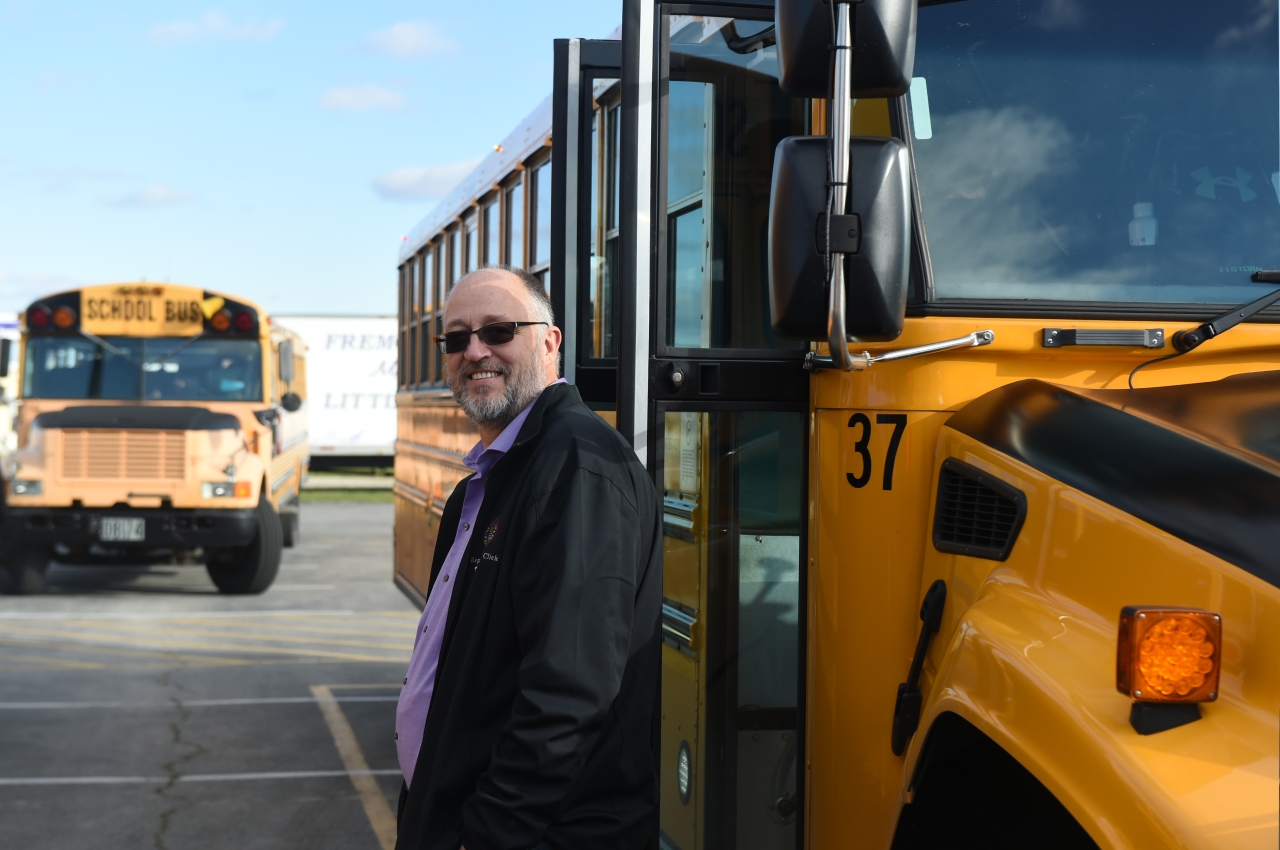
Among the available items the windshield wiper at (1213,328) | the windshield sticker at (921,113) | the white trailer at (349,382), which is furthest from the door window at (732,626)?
the white trailer at (349,382)

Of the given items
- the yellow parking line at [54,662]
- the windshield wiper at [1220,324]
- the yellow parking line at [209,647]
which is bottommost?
the yellow parking line at [209,647]

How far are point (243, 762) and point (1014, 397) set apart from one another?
16.3 ft

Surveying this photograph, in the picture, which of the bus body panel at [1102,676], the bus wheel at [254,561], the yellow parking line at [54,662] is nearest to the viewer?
the bus body panel at [1102,676]

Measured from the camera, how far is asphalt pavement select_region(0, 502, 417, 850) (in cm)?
517

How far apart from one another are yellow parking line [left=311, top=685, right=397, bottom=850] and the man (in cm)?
244

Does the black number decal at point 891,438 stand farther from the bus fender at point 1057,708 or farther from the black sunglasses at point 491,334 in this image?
the black sunglasses at point 491,334

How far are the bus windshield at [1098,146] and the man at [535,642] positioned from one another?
74 centimetres

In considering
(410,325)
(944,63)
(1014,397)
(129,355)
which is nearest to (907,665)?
(1014,397)

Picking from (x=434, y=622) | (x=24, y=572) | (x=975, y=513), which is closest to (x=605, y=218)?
(x=434, y=622)

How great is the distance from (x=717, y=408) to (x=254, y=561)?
10049mm

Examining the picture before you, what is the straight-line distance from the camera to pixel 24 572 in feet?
38.5

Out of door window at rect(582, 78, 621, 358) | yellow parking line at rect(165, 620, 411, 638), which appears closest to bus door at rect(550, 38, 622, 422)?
door window at rect(582, 78, 621, 358)

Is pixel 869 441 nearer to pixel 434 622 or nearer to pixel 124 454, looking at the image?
pixel 434 622

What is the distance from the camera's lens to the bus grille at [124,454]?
11148 millimetres
